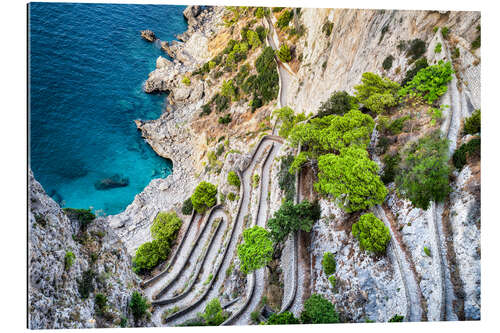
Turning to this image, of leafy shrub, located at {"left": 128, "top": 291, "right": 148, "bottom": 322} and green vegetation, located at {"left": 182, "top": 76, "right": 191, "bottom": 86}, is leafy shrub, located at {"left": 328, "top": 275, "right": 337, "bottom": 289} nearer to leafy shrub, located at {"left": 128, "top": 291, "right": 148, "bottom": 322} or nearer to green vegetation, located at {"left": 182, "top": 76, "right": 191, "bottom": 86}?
leafy shrub, located at {"left": 128, "top": 291, "right": 148, "bottom": 322}

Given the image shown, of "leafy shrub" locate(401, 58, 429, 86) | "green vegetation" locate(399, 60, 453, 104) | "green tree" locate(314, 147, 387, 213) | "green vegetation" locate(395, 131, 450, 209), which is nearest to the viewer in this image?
"green vegetation" locate(395, 131, 450, 209)

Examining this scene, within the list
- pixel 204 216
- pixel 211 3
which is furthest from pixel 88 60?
pixel 204 216

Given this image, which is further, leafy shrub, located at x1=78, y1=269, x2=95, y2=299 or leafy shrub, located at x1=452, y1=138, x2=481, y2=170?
leafy shrub, located at x1=452, y1=138, x2=481, y2=170

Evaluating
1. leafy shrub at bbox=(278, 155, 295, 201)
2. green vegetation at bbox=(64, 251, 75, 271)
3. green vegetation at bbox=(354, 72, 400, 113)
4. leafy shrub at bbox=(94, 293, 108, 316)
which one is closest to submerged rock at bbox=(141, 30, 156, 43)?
leafy shrub at bbox=(278, 155, 295, 201)

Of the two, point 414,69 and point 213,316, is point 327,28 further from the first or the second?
point 213,316

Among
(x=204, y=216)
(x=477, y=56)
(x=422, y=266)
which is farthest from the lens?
(x=204, y=216)

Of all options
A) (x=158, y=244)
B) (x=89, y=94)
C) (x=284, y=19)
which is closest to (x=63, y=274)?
(x=158, y=244)
